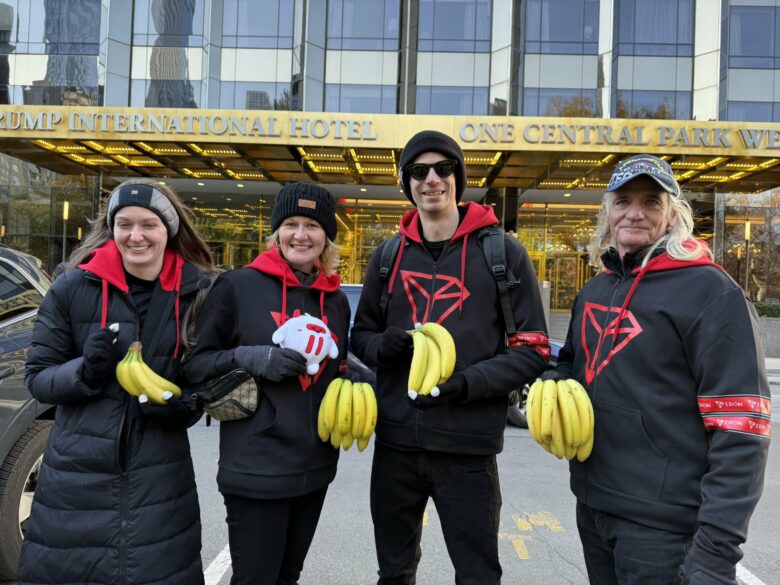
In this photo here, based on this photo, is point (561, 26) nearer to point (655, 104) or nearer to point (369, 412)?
point (655, 104)

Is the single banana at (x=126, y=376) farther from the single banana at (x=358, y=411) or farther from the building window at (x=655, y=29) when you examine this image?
the building window at (x=655, y=29)

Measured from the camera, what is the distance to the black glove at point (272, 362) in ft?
7.42

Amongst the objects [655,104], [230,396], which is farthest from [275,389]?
[655,104]

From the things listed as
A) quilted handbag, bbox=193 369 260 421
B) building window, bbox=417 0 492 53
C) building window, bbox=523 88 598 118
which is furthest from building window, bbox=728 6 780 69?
quilted handbag, bbox=193 369 260 421

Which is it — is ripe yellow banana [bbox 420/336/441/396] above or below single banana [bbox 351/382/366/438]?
above

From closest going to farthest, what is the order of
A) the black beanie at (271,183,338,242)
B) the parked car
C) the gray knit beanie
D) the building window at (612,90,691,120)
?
the gray knit beanie < the black beanie at (271,183,338,242) < the parked car < the building window at (612,90,691,120)

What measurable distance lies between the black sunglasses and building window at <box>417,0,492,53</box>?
21.0 metres

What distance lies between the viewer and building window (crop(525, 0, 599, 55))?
69.8 ft

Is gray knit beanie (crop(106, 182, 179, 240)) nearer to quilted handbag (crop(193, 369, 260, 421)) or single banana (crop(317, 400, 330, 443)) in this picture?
quilted handbag (crop(193, 369, 260, 421))

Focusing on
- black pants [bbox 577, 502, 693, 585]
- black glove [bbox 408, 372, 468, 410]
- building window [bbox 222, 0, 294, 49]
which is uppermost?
building window [bbox 222, 0, 294, 49]

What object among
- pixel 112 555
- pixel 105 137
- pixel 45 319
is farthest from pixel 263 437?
pixel 105 137

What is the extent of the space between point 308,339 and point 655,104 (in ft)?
74.8

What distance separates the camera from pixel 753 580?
12.0 feet

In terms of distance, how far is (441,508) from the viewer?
2555 mm
